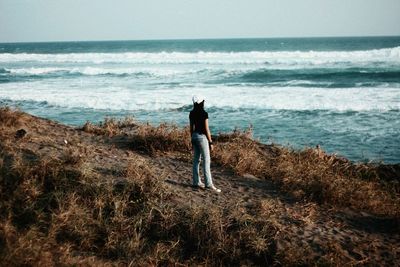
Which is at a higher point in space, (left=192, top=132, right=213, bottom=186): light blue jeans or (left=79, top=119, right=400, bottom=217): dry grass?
(left=192, top=132, right=213, bottom=186): light blue jeans

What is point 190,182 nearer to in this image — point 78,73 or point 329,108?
point 329,108

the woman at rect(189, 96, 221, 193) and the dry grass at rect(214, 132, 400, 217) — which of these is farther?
the dry grass at rect(214, 132, 400, 217)

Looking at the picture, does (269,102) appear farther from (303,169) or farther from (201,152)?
(201,152)

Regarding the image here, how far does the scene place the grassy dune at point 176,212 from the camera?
16.4 ft

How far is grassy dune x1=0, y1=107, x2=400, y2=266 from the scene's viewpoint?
5.00 meters

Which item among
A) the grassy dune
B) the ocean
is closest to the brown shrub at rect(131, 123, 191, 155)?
the grassy dune

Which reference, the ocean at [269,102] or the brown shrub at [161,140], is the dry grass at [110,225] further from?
the ocean at [269,102]

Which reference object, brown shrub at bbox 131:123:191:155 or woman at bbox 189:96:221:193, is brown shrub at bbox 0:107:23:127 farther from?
woman at bbox 189:96:221:193

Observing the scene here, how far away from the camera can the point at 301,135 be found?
12.7 metres

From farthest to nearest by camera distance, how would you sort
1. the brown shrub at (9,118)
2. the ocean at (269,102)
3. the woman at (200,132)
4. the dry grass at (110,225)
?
1. the ocean at (269,102)
2. the brown shrub at (9,118)
3. the woman at (200,132)
4. the dry grass at (110,225)

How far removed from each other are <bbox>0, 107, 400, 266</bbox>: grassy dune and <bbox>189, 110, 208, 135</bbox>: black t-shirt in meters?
0.99

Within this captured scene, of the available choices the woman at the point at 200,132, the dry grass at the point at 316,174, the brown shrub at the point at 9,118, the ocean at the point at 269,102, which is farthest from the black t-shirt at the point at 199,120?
the ocean at the point at 269,102

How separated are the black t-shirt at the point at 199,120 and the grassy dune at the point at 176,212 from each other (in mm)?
987

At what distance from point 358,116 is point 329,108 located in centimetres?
182
